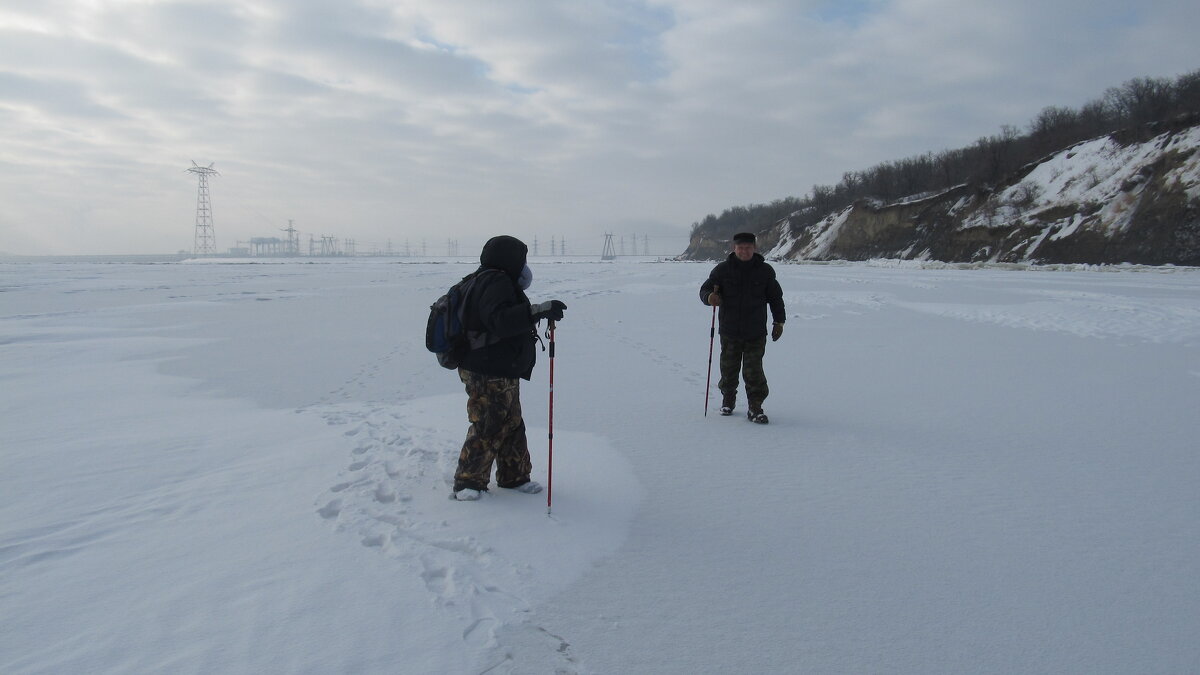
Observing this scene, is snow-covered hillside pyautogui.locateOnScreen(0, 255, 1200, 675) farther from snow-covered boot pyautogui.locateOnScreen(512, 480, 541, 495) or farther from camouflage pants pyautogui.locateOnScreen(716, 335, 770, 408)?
camouflage pants pyautogui.locateOnScreen(716, 335, 770, 408)

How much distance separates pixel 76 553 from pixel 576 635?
260 cm

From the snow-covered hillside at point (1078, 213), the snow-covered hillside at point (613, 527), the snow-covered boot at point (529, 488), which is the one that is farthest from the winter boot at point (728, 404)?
the snow-covered hillside at point (1078, 213)

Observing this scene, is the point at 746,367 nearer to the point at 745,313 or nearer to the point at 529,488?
the point at 745,313

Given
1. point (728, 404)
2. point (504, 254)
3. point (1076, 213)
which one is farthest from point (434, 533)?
point (1076, 213)

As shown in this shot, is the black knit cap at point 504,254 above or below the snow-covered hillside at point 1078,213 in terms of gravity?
below

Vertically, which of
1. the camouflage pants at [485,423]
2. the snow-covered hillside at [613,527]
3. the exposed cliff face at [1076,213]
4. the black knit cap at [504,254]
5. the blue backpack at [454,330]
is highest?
the exposed cliff face at [1076,213]

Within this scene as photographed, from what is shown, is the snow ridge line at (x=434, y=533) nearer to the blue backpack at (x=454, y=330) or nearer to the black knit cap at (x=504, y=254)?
the blue backpack at (x=454, y=330)

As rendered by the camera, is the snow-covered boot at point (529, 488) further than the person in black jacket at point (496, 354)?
Yes

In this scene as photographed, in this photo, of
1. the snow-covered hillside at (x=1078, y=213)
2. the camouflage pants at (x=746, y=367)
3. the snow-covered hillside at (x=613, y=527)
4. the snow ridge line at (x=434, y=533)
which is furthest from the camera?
the snow-covered hillside at (x=1078, y=213)

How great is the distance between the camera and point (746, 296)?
19.5 feet

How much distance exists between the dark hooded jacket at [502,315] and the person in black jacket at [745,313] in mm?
2454

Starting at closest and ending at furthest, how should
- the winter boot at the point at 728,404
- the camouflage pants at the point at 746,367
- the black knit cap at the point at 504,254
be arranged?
the black knit cap at the point at 504,254
the camouflage pants at the point at 746,367
the winter boot at the point at 728,404

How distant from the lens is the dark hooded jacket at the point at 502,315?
12.1 feet

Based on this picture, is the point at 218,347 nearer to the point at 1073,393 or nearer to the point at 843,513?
the point at 843,513
